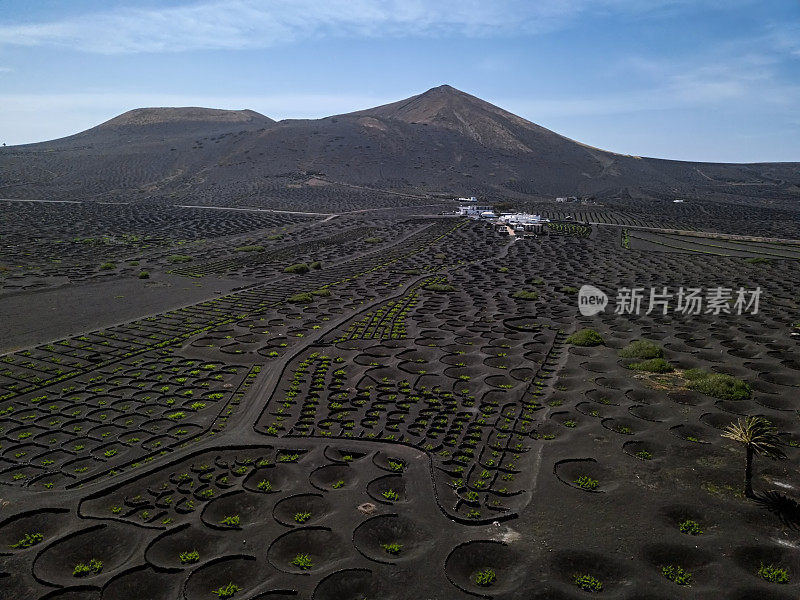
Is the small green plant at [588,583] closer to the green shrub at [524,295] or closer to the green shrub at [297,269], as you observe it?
the green shrub at [524,295]

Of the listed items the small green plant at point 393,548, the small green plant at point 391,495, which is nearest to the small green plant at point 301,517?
the small green plant at point 391,495

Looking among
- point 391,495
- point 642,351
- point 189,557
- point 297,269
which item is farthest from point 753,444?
point 297,269

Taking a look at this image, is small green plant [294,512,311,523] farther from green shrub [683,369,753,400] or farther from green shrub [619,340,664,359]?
green shrub [619,340,664,359]

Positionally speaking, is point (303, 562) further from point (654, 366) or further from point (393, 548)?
point (654, 366)

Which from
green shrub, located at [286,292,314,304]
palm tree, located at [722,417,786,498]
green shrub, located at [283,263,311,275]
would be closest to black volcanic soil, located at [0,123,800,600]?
green shrub, located at [286,292,314,304]

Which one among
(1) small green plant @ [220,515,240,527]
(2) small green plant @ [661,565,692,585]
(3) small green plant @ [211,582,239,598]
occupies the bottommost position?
(3) small green plant @ [211,582,239,598]
